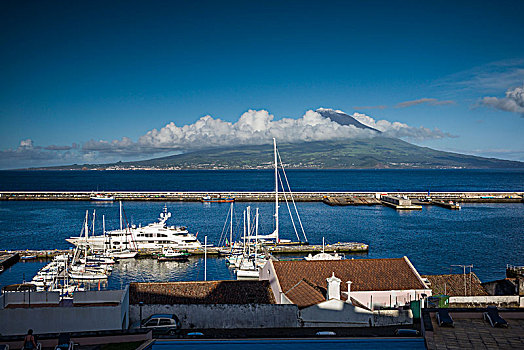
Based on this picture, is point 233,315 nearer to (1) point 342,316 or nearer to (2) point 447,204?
(1) point 342,316

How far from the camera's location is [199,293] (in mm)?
15578

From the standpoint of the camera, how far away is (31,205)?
70.2 meters

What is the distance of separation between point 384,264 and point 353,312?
14.4ft

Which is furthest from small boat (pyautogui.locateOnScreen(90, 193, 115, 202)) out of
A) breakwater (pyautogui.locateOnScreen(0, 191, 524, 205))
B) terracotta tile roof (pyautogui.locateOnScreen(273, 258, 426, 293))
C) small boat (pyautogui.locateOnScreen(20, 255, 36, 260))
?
terracotta tile roof (pyautogui.locateOnScreen(273, 258, 426, 293))

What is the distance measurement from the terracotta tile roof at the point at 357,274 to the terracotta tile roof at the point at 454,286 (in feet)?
8.12

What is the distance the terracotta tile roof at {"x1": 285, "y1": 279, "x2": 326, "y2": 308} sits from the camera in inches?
542

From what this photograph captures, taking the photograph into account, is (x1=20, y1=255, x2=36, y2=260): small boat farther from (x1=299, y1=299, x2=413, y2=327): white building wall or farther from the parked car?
(x1=299, y1=299, x2=413, y2=327): white building wall

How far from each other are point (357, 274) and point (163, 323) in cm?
679

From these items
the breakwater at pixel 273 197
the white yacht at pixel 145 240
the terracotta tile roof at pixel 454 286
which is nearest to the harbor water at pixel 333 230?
the white yacht at pixel 145 240

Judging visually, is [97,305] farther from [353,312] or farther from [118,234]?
[118,234]

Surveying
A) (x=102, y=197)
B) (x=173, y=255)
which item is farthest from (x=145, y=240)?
(x=102, y=197)

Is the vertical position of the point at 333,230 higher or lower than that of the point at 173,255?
lower

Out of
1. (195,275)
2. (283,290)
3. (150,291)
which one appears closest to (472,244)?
(195,275)

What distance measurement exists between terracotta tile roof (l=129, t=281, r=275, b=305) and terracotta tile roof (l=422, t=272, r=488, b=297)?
6.63 meters
